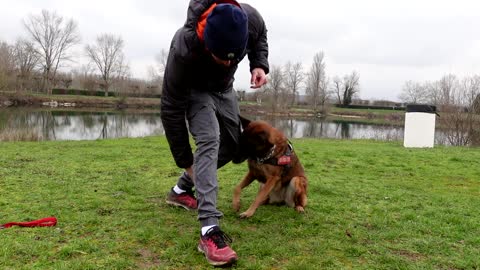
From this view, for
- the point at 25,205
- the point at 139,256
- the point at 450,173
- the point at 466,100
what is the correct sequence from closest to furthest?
the point at 139,256, the point at 25,205, the point at 450,173, the point at 466,100

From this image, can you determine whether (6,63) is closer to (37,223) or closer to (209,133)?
(37,223)

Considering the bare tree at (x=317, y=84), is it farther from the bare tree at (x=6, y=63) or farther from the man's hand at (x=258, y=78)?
the man's hand at (x=258, y=78)

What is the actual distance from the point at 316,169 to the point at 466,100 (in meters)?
21.2

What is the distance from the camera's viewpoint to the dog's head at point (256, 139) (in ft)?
13.1

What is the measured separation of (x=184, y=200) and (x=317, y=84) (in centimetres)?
8097

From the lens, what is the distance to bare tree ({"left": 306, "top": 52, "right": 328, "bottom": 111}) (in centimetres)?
7819

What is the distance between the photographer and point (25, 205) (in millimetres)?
4070

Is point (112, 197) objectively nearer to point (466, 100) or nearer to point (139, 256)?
point (139, 256)

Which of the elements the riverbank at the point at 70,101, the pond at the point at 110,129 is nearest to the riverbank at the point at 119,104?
the riverbank at the point at 70,101

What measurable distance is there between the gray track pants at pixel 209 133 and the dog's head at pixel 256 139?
0.69 feet

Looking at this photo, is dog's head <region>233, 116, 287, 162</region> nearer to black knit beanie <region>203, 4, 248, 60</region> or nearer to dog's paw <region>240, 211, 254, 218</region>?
dog's paw <region>240, 211, 254, 218</region>

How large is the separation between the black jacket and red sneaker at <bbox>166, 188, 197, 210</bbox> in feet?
1.79

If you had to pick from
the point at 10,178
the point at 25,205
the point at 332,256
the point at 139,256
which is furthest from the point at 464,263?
the point at 10,178

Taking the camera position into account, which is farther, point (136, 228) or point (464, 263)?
point (136, 228)
